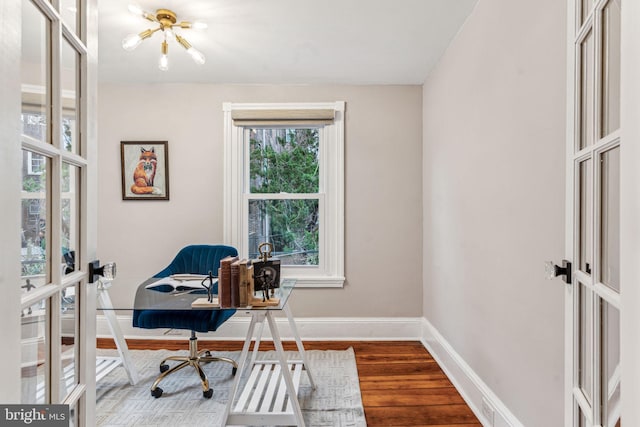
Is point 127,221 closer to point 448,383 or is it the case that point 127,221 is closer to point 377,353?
point 377,353

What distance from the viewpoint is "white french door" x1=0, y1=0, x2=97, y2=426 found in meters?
0.68

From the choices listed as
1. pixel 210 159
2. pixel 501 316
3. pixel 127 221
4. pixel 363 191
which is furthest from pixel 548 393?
pixel 127 221

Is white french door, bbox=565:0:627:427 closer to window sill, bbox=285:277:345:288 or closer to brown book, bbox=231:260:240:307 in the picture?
brown book, bbox=231:260:240:307

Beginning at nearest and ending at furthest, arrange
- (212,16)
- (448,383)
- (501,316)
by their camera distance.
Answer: (501,316), (212,16), (448,383)

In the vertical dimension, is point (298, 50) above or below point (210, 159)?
above

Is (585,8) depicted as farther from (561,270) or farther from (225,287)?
(225,287)

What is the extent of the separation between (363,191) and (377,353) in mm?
1372

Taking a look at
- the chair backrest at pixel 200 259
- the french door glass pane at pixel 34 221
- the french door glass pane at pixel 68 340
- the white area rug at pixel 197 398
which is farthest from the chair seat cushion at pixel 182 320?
the french door glass pane at pixel 34 221

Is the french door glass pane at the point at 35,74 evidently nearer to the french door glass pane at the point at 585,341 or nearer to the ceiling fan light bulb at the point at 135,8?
the french door glass pane at the point at 585,341

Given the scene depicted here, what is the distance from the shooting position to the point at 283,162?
3.54 metres

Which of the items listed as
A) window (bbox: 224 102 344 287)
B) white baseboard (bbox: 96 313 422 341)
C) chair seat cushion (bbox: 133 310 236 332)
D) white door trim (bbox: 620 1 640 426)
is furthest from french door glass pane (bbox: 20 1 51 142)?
white baseboard (bbox: 96 313 422 341)

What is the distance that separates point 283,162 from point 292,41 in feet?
3.77

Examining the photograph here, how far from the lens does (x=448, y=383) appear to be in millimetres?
2590

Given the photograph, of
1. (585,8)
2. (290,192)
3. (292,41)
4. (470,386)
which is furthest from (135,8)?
(470,386)
